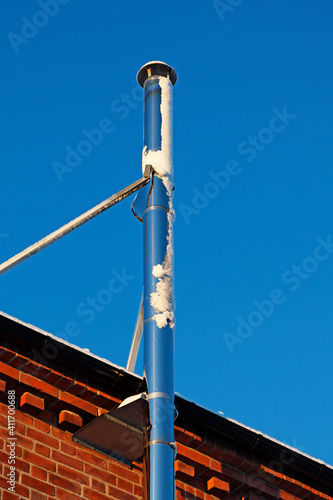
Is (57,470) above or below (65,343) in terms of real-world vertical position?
below

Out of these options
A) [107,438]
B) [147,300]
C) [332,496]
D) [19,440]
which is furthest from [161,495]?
[332,496]

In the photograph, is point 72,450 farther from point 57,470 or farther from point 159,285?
point 159,285

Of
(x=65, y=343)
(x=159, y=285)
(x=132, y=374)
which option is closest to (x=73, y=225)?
(x=159, y=285)

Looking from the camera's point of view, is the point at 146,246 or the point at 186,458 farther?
the point at 186,458

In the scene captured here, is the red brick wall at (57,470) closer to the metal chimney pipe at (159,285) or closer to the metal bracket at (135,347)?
the metal bracket at (135,347)

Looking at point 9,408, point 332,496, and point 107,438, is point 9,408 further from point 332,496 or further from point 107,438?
point 332,496

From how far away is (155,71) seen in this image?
23.4 feet

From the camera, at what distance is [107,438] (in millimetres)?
6605

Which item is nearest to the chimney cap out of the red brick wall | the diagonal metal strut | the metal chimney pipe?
the metal chimney pipe

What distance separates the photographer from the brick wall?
712cm

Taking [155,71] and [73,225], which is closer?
[73,225]

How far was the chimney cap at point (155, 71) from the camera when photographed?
7109mm

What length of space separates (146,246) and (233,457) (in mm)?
3371

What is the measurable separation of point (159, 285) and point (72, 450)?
7.85 feet
